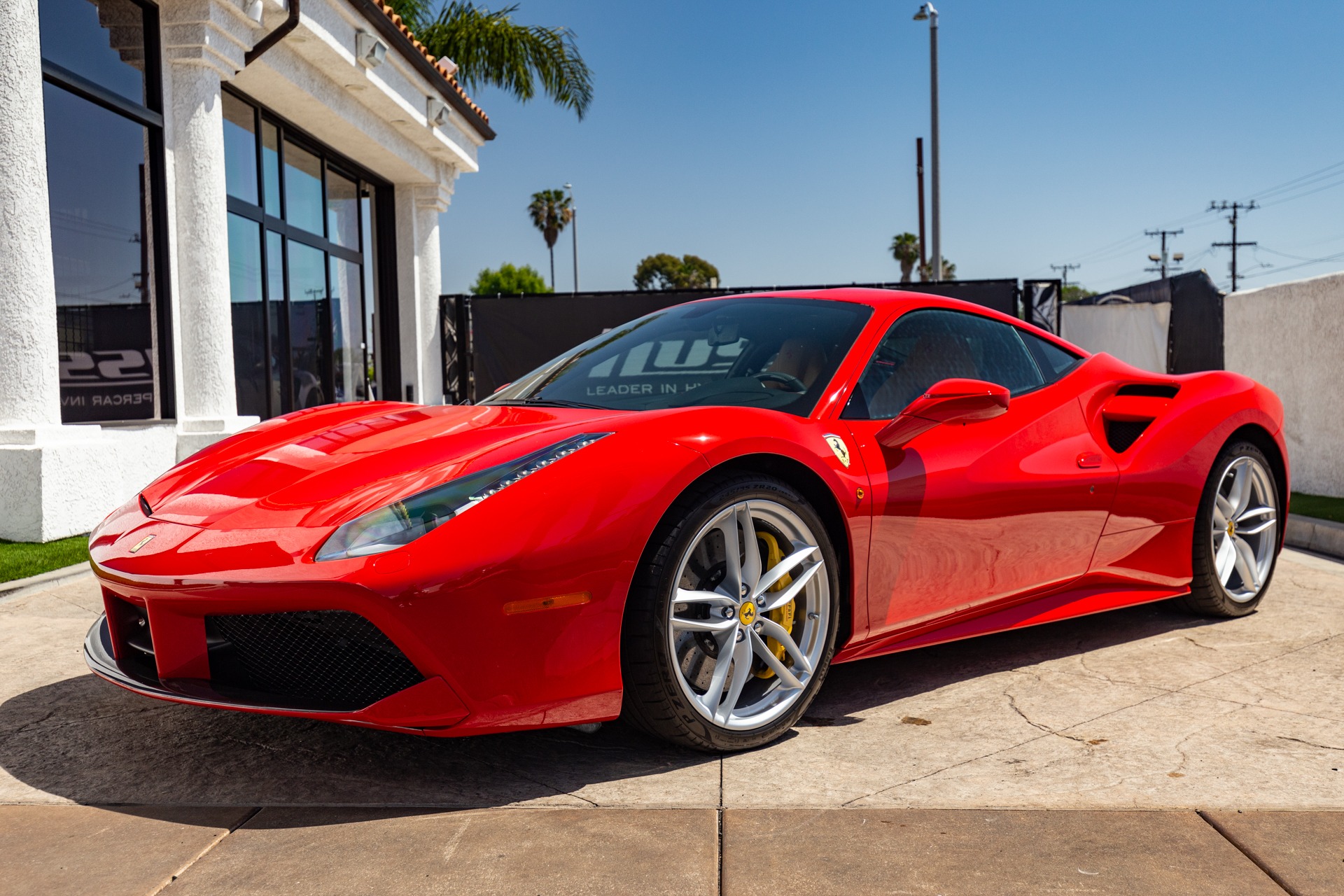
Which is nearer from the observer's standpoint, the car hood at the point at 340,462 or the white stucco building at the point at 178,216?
A: the car hood at the point at 340,462

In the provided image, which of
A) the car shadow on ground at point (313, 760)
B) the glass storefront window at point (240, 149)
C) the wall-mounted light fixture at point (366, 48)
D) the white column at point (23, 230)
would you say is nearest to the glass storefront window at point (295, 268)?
the glass storefront window at point (240, 149)

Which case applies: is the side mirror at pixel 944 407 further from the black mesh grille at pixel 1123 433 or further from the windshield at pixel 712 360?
the black mesh grille at pixel 1123 433

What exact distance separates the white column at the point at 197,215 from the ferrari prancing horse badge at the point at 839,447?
6.32m

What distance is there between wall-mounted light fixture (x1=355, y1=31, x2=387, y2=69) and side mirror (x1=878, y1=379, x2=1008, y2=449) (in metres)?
8.82

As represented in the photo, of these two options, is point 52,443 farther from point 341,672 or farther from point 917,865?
point 917,865

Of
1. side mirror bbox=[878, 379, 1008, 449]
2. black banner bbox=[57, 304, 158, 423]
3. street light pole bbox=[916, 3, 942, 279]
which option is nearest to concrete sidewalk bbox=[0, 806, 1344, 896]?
side mirror bbox=[878, 379, 1008, 449]

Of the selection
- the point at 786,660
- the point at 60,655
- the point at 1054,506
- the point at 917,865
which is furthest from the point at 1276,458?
the point at 60,655

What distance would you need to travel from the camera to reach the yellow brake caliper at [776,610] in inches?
110

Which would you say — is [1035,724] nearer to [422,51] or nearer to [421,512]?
[421,512]

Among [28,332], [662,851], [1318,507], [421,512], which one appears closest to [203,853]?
[421,512]

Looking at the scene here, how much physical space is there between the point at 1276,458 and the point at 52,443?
6.06 meters

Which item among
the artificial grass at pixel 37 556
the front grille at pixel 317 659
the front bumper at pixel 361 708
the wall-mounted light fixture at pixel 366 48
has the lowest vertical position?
the artificial grass at pixel 37 556

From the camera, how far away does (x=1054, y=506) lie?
11.2 ft

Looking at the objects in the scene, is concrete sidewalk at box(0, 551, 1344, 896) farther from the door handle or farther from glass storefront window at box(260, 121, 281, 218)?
glass storefront window at box(260, 121, 281, 218)
